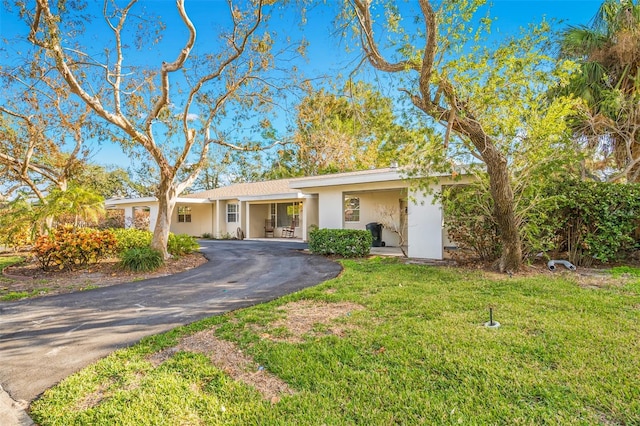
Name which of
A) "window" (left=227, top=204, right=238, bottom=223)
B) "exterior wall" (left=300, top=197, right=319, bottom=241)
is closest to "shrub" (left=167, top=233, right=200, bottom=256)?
"exterior wall" (left=300, top=197, right=319, bottom=241)

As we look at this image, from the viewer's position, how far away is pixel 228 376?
10.2 ft

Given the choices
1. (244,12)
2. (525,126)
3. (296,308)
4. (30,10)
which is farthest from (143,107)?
(525,126)

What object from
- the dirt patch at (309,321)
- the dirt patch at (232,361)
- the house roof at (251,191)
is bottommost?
the dirt patch at (232,361)

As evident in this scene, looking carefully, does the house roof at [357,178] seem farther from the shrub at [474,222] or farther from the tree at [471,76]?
the tree at [471,76]

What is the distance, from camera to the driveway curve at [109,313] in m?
3.51

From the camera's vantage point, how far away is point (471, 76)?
243 inches

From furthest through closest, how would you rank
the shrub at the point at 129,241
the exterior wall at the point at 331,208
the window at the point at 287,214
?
the window at the point at 287,214, the exterior wall at the point at 331,208, the shrub at the point at 129,241

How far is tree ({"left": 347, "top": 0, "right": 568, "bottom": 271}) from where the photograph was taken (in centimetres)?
585

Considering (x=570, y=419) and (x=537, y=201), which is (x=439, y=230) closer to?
(x=537, y=201)

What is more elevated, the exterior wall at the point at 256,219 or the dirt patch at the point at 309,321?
the exterior wall at the point at 256,219

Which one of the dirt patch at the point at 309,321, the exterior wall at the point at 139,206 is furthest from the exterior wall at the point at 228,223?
the dirt patch at the point at 309,321

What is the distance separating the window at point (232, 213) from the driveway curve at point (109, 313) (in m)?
12.6

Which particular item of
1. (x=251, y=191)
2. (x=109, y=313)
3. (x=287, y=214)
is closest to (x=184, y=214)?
(x=251, y=191)

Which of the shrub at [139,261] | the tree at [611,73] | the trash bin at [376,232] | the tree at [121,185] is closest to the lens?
the shrub at [139,261]
